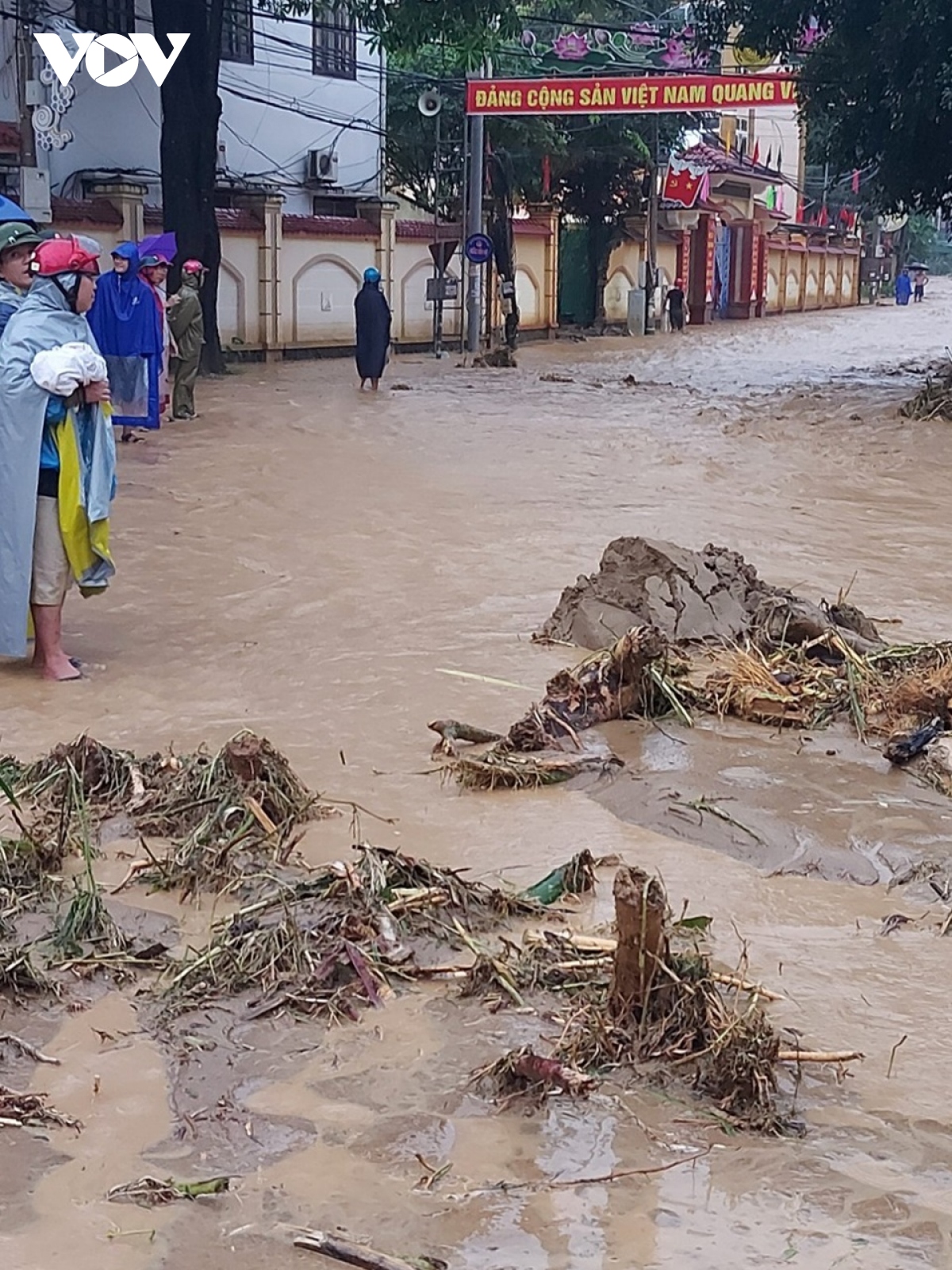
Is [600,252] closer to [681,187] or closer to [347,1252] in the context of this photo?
[681,187]

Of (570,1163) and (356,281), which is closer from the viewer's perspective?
(570,1163)

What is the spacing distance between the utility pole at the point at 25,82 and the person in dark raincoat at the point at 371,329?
4105 millimetres

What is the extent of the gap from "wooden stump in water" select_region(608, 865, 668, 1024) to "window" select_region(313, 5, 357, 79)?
76.7ft

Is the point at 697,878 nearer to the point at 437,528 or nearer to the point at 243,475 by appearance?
the point at 437,528

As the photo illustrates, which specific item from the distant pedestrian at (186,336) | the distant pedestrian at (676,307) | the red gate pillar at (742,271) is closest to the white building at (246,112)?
the distant pedestrian at (186,336)

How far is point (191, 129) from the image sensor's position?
19047 millimetres

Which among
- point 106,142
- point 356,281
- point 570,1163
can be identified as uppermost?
point 106,142

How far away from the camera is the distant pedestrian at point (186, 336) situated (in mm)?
14469

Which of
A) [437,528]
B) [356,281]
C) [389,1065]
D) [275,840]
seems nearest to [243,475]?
[437,528]

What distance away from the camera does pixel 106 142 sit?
2181 cm

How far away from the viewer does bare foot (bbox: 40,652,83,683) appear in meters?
6.51

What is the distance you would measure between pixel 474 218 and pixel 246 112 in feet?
12.9

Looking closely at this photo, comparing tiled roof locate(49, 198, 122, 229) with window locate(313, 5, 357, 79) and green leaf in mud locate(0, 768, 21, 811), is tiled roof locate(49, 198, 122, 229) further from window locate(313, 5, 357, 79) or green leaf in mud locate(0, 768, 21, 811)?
green leaf in mud locate(0, 768, 21, 811)

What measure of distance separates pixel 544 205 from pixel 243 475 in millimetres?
22268
